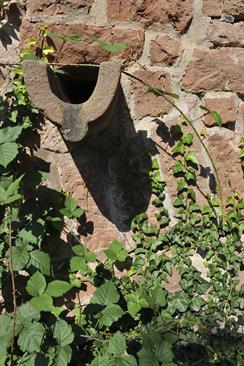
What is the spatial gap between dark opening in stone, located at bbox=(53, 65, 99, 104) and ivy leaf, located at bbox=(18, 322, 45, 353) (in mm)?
784

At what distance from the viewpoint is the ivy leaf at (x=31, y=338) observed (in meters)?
1.64

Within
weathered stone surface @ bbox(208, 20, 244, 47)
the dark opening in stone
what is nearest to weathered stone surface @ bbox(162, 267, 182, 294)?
the dark opening in stone

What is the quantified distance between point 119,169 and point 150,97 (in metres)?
0.31

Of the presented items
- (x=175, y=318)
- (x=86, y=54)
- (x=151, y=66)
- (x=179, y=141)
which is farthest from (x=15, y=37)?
(x=175, y=318)

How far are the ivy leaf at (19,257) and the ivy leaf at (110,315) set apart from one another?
33 cm

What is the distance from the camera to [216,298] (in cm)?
208

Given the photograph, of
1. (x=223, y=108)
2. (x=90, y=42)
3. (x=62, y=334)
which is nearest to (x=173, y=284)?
(x=62, y=334)

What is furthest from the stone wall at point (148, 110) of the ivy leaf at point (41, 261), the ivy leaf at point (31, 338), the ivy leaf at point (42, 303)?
the ivy leaf at point (31, 338)

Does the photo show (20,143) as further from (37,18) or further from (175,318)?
(175,318)

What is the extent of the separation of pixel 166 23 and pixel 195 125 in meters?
0.41

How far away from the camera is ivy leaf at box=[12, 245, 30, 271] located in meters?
1.83

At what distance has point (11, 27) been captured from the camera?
6.54 ft

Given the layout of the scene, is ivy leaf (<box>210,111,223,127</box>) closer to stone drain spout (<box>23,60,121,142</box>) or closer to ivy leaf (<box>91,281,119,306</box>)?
stone drain spout (<box>23,60,121,142</box>)

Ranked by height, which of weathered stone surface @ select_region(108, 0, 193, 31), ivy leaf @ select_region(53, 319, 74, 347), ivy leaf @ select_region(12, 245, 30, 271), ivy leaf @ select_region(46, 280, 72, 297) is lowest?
ivy leaf @ select_region(53, 319, 74, 347)
